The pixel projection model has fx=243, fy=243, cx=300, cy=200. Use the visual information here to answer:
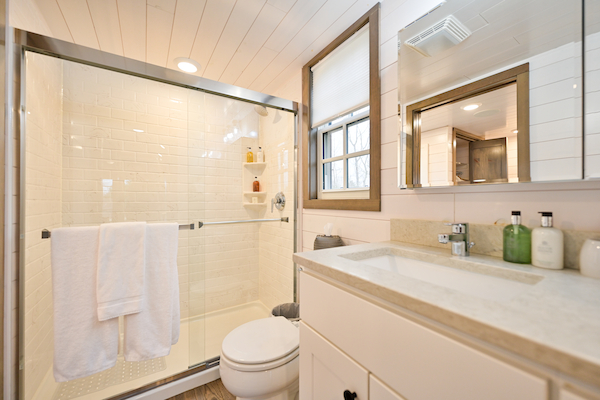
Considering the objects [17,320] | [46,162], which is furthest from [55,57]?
[17,320]

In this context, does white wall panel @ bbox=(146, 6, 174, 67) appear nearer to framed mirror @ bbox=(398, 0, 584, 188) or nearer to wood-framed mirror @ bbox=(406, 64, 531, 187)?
framed mirror @ bbox=(398, 0, 584, 188)

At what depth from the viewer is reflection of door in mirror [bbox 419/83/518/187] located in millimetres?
822

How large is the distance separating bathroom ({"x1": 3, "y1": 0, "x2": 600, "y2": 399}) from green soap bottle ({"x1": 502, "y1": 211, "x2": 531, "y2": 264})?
72 mm

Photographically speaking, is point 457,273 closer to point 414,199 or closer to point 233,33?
point 414,199

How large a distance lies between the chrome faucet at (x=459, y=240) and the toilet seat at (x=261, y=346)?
845mm

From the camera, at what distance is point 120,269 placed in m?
1.23

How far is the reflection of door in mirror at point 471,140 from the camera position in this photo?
822 mm

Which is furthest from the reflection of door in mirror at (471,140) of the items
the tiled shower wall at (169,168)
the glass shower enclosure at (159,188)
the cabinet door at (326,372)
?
the tiled shower wall at (169,168)

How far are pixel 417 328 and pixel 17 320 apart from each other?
67.5 inches

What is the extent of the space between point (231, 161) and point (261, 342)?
1.18 meters

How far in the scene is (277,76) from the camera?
2.10 meters

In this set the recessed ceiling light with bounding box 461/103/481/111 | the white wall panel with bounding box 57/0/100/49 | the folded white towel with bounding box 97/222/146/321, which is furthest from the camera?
the white wall panel with bounding box 57/0/100/49

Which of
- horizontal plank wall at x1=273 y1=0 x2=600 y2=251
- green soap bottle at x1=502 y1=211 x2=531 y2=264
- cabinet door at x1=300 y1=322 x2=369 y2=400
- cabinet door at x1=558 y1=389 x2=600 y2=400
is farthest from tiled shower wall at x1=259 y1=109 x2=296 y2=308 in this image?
cabinet door at x1=558 y1=389 x2=600 y2=400

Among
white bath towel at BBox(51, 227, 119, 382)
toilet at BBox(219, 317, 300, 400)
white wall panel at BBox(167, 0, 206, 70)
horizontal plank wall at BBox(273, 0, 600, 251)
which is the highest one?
white wall panel at BBox(167, 0, 206, 70)
